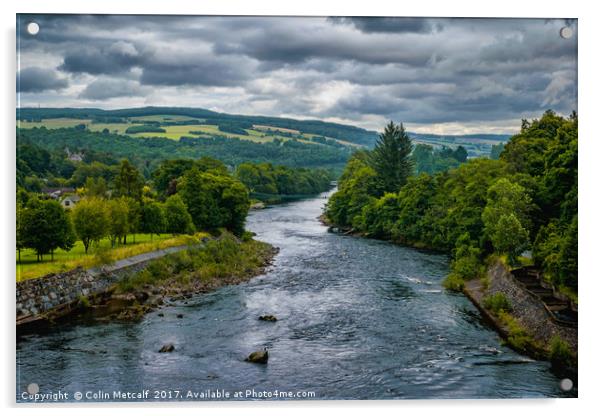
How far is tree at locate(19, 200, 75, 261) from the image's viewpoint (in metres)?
16.7

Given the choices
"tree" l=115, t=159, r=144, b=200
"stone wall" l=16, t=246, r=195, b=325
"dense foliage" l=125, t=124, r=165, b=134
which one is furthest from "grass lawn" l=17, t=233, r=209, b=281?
"dense foliage" l=125, t=124, r=165, b=134

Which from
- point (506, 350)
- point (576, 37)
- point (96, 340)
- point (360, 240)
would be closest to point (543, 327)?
point (506, 350)

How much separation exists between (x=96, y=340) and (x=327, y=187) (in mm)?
58731

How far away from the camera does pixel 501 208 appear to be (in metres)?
22.1

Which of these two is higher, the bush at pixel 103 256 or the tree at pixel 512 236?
the tree at pixel 512 236

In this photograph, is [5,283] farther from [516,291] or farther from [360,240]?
[360,240]

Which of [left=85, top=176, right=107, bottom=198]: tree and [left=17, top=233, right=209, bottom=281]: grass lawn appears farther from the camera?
[left=85, top=176, right=107, bottom=198]: tree

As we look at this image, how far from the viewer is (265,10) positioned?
434 inches

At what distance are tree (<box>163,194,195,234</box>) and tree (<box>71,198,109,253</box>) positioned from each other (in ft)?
16.4

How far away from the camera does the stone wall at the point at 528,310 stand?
13852mm

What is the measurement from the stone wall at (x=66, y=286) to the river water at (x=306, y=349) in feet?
3.37

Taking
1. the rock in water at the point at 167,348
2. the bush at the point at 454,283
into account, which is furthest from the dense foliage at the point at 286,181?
the rock in water at the point at 167,348

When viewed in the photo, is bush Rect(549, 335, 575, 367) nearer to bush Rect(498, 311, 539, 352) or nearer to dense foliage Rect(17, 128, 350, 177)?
bush Rect(498, 311, 539, 352)

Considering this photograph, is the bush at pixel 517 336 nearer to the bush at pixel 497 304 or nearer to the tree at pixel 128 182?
the bush at pixel 497 304
